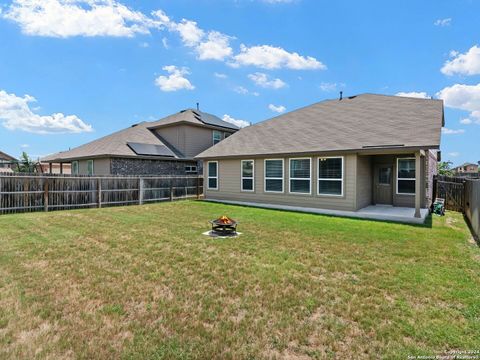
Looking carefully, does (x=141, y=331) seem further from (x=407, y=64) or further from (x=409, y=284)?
(x=407, y=64)

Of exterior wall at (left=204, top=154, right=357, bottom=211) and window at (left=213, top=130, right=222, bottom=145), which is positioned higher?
window at (left=213, top=130, right=222, bottom=145)

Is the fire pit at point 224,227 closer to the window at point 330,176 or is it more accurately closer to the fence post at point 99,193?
the window at point 330,176

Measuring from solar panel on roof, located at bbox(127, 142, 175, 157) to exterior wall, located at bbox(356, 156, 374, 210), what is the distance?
524 inches

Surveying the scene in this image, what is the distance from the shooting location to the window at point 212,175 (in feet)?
51.8

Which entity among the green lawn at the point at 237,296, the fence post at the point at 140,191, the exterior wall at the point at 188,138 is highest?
the exterior wall at the point at 188,138

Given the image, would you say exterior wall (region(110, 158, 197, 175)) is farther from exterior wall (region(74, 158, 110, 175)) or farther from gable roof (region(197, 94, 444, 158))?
gable roof (region(197, 94, 444, 158))

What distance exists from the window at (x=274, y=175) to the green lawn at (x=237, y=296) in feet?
19.7

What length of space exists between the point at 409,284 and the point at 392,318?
1233mm

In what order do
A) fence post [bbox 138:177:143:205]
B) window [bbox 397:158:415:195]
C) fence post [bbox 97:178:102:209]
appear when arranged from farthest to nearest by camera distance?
1. fence post [bbox 138:177:143:205]
2. fence post [bbox 97:178:102:209]
3. window [bbox 397:158:415:195]

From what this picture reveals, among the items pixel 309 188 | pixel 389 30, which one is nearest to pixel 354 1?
pixel 389 30

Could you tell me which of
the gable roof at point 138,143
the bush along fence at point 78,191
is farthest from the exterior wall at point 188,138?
the bush along fence at point 78,191

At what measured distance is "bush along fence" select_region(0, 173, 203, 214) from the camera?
1080cm

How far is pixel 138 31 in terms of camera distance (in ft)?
44.8

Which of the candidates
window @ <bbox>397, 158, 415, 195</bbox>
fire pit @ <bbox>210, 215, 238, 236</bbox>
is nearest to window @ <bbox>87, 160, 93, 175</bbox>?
fire pit @ <bbox>210, 215, 238, 236</bbox>
